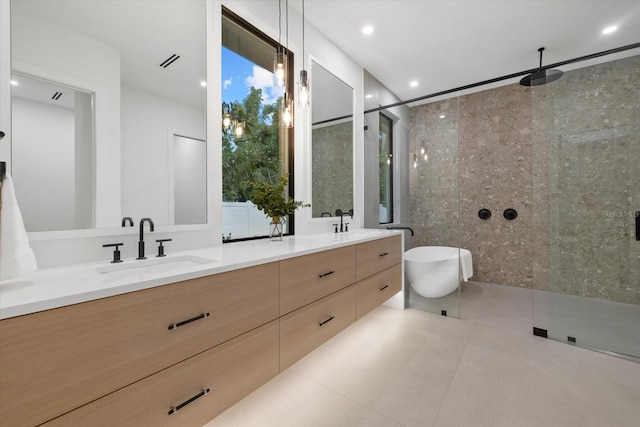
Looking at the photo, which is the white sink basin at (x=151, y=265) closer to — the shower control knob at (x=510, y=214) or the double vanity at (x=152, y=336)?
the double vanity at (x=152, y=336)

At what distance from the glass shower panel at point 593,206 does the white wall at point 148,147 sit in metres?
3.18

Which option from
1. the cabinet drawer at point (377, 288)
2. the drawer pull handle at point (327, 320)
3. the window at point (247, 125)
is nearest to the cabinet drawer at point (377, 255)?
the cabinet drawer at point (377, 288)

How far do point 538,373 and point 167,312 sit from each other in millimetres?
2331

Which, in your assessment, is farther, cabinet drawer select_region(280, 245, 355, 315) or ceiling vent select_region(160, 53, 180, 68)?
ceiling vent select_region(160, 53, 180, 68)

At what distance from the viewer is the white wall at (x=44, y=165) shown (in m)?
1.11

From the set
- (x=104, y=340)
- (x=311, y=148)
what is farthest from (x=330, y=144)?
(x=104, y=340)

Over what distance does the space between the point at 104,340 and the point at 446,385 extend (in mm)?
1853

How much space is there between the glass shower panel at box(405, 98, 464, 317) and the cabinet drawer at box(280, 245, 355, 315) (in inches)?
53.9

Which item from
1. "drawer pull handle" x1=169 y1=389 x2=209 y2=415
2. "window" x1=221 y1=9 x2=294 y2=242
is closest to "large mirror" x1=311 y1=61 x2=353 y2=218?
"window" x1=221 y1=9 x2=294 y2=242

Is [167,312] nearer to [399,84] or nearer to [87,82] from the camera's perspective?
[87,82]

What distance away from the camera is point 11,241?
86cm

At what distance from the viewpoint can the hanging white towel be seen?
0.84 m

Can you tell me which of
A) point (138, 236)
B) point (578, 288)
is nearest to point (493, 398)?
point (578, 288)

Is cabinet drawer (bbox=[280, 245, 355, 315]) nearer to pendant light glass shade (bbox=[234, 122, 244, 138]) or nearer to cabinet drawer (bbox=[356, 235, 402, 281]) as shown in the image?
cabinet drawer (bbox=[356, 235, 402, 281])
